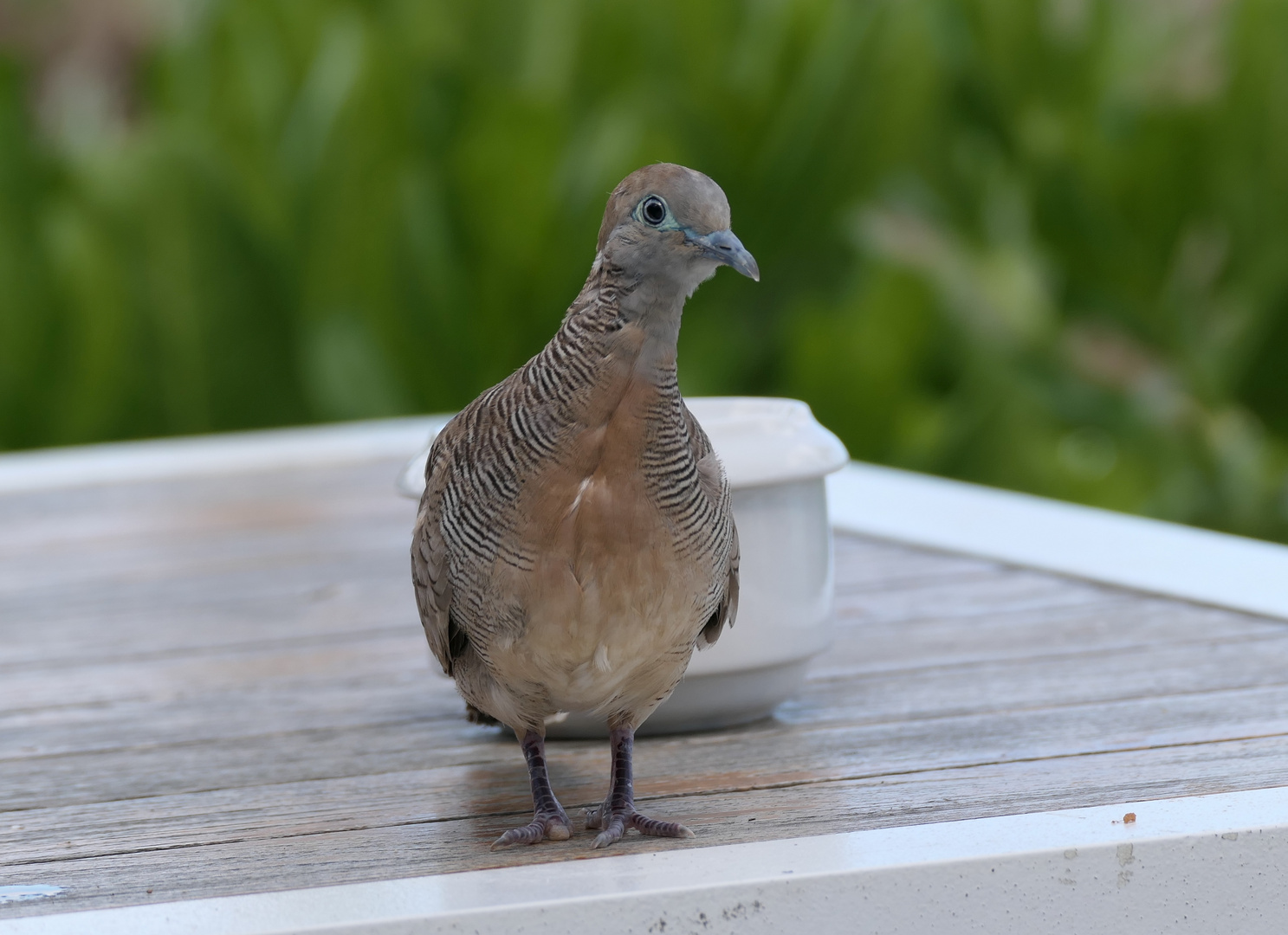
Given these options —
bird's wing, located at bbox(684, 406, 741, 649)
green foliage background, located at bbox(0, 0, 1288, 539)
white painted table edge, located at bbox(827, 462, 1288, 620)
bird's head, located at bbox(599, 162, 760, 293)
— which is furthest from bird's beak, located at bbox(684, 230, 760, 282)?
green foliage background, located at bbox(0, 0, 1288, 539)

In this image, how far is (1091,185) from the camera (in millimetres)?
5863

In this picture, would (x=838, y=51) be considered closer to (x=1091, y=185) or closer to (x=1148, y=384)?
(x=1091, y=185)

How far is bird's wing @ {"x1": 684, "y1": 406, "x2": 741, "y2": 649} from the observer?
1755mm

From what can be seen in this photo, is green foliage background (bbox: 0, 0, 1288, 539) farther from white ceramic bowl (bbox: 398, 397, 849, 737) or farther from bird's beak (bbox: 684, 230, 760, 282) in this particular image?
bird's beak (bbox: 684, 230, 760, 282)

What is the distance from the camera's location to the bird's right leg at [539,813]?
70.0 inches

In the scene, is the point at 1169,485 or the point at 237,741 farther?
the point at 1169,485

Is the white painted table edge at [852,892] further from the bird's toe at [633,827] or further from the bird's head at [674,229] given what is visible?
the bird's head at [674,229]

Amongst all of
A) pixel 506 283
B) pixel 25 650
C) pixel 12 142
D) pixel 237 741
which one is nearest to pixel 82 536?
pixel 25 650

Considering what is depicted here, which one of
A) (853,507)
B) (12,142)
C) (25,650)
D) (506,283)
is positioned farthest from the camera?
(12,142)

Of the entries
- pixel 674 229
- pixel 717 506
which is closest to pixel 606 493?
pixel 717 506

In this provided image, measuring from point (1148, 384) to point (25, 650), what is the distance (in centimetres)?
395

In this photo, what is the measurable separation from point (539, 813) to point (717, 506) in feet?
1.35

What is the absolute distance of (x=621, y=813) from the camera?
1.79 m

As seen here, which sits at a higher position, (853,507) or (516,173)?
(516,173)
